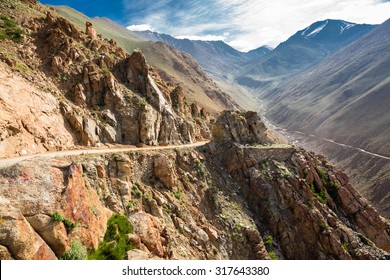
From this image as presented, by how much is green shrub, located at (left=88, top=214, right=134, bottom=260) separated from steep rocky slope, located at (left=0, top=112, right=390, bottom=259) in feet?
1.22

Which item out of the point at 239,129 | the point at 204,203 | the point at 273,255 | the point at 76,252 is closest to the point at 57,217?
the point at 76,252

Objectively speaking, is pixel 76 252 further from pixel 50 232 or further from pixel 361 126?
pixel 361 126

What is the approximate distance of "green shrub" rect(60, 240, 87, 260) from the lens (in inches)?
456

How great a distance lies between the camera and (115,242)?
1388 cm

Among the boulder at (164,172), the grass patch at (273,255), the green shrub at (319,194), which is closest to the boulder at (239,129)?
the green shrub at (319,194)

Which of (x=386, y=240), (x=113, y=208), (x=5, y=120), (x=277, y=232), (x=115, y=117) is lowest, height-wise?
(x=386, y=240)

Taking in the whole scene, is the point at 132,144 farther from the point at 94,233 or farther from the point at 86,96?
the point at 94,233

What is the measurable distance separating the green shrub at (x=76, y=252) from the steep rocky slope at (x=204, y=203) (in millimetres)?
239

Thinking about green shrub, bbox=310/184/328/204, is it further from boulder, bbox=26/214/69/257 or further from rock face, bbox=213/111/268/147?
boulder, bbox=26/214/69/257

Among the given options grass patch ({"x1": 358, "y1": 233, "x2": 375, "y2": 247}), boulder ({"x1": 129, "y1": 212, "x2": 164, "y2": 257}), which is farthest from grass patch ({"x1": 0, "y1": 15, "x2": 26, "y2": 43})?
grass patch ({"x1": 358, "y1": 233, "x2": 375, "y2": 247})

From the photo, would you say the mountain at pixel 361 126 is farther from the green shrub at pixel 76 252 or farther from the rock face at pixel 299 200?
the green shrub at pixel 76 252

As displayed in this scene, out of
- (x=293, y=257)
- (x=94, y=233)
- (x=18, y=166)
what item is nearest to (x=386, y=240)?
(x=293, y=257)

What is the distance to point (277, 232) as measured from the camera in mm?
29656
